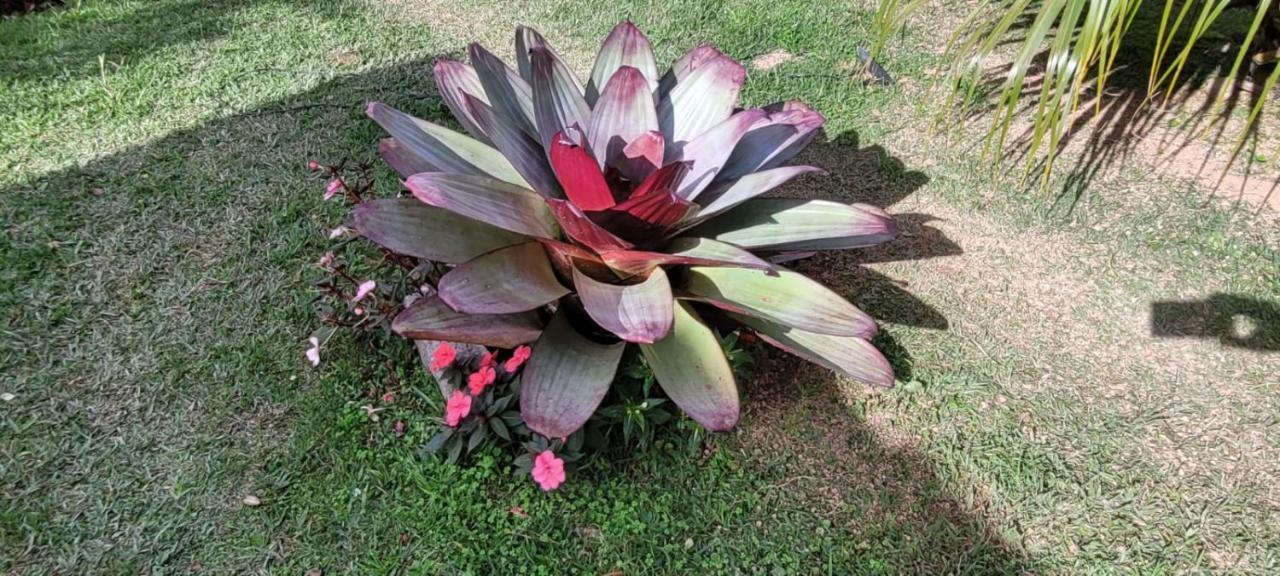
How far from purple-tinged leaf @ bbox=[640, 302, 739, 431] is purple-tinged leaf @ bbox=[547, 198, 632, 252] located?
0.21m

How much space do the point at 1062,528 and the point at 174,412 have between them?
79.9 inches

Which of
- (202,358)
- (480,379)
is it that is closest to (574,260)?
(480,379)

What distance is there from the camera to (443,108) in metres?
2.80

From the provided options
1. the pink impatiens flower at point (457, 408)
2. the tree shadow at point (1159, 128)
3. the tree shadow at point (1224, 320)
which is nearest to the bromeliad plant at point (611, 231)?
the pink impatiens flower at point (457, 408)

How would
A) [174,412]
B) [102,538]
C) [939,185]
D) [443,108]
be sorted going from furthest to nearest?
[443,108] < [939,185] < [174,412] < [102,538]

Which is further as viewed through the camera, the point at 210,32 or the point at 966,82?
the point at 210,32

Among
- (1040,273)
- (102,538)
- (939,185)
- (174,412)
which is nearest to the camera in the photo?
(102,538)

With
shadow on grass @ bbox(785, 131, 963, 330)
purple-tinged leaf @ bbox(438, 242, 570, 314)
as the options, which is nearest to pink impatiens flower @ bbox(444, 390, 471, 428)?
purple-tinged leaf @ bbox(438, 242, 570, 314)

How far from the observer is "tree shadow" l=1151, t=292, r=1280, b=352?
1962 mm

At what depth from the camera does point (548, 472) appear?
1512 millimetres

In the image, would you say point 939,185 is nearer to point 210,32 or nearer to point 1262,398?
point 1262,398

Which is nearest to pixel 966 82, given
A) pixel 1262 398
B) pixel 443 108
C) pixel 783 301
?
pixel 1262 398

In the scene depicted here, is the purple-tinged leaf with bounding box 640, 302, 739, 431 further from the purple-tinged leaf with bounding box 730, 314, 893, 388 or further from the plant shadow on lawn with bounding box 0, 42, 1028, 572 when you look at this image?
the plant shadow on lawn with bounding box 0, 42, 1028, 572

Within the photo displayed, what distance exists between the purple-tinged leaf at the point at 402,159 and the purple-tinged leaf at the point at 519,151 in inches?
10.3
